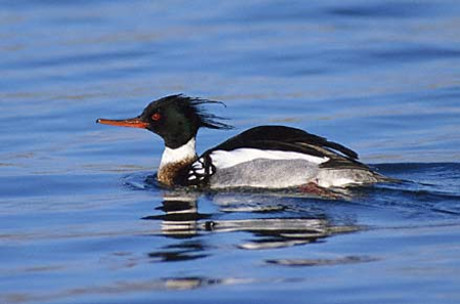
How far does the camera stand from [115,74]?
57.5 ft

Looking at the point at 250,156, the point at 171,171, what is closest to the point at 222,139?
the point at 171,171

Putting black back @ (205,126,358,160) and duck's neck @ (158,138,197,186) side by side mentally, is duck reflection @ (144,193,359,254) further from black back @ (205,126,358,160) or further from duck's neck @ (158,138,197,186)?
duck's neck @ (158,138,197,186)

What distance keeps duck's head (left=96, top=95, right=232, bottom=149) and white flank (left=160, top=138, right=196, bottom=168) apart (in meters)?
0.03

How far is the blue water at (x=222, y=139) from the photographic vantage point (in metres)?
9.04

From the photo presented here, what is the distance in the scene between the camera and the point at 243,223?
10.6 metres

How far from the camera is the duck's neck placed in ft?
41.3

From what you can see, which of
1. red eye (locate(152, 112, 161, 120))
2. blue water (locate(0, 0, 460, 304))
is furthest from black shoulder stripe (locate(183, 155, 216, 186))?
red eye (locate(152, 112, 161, 120))

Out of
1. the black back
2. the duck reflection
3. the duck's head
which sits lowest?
the duck reflection

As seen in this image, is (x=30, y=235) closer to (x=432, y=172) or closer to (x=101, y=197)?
(x=101, y=197)

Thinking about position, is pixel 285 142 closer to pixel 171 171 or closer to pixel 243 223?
pixel 171 171

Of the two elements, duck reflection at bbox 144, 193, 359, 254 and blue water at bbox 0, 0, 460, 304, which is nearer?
blue water at bbox 0, 0, 460, 304

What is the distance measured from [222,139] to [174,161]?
73.9 inches

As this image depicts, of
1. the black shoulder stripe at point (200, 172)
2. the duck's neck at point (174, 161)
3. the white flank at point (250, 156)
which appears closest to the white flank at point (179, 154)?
the duck's neck at point (174, 161)

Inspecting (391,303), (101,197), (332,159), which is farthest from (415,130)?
(391,303)
